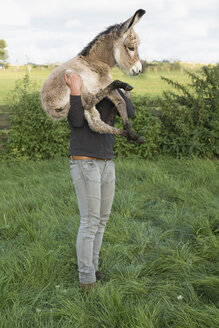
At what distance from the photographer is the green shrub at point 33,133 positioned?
726 cm

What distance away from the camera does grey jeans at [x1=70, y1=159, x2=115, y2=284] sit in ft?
8.96

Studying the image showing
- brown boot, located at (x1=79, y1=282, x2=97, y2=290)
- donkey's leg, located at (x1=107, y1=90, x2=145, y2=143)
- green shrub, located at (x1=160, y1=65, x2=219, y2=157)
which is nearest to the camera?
donkey's leg, located at (x1=107, y1=90, x2=145, y2=143)

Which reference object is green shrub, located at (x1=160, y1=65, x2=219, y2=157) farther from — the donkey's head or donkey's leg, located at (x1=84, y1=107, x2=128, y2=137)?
donkey's leg, located at (x1=84, y1=107, x2=128, y2=137)

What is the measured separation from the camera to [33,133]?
24.2ft

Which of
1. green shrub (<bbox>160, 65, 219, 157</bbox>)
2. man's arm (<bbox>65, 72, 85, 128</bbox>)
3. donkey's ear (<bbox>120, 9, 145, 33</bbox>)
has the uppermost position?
donkey's ear (<bbox>120, 9, 145, 33</bbox>)

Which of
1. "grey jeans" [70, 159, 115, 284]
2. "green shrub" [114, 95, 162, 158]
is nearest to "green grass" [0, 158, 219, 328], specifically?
"grey jeans" [70, 159, 115, 284]

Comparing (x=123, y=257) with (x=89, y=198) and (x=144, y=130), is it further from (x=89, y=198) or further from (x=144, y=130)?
(x=144, y=130)

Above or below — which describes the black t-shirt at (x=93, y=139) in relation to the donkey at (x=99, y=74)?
below

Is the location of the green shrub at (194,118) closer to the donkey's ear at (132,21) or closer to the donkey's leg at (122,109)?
the donkey's leg at (122,109)

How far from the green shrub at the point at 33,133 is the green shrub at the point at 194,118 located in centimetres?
226

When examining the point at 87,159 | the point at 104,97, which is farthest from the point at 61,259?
the point at 104,97

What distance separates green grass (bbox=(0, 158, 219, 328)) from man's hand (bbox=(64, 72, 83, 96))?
1.58 metres

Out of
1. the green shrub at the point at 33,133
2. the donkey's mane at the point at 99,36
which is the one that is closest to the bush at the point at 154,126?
Result: the green shrub at the point at 33,133

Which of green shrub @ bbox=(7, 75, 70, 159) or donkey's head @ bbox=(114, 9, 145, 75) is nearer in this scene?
donkey's head @ bbox=(114, 9, 145, 75)
